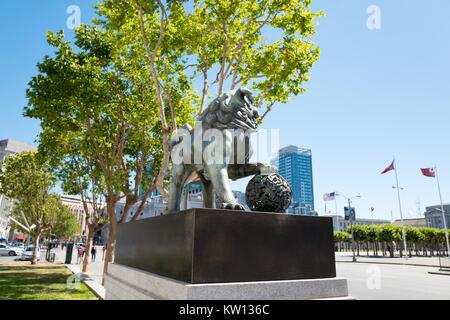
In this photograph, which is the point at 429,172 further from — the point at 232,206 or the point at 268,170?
the point at 232,206

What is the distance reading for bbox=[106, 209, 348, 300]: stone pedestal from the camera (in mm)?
3094

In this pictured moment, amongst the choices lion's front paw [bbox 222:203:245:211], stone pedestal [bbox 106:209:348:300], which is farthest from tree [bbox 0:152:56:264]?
lion's front paw [bbox 222:203:245:211]

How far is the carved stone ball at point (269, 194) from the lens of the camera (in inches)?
158

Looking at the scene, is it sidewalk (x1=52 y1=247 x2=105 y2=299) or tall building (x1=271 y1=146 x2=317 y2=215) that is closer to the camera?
sidewalk (x1=52 y1=247 x2=105 y2=299)

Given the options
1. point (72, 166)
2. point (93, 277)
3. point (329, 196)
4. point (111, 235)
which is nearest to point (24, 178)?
point (72, 166)

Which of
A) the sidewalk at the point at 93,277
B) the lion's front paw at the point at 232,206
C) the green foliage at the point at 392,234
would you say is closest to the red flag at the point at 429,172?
the green foliage at the point at 392,234

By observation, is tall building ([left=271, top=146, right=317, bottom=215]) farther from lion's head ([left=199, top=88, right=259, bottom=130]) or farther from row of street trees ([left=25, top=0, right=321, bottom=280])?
lion's head ([left=199, top=88, right=259, bottom=130])

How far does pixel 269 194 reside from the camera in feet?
13.2

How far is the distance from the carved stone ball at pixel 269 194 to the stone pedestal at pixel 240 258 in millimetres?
387

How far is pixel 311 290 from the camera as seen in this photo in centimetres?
354

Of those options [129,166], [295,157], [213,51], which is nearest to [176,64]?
[213,51]

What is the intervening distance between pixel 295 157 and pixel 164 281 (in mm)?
111815

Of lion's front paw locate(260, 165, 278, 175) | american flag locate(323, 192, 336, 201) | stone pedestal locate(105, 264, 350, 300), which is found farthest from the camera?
american flag locate(323, 192, 336, 201)
